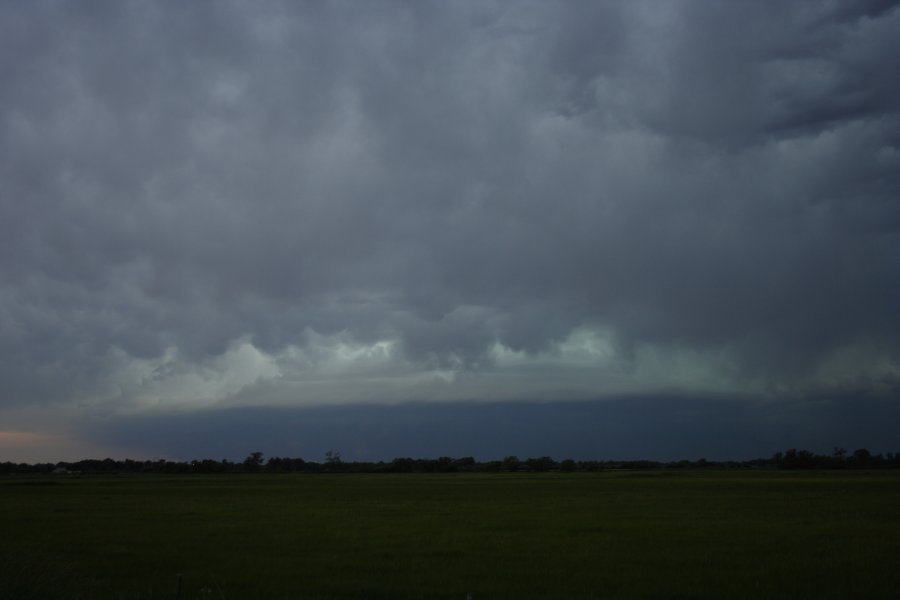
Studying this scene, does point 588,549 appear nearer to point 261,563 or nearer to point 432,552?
point 432,552

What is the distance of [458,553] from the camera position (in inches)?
957

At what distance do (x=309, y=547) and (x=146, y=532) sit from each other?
9.89m

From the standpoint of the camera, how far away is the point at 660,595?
1762 cm

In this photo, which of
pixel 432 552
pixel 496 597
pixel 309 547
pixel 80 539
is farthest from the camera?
pixel 80 539

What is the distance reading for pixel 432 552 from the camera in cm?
2467

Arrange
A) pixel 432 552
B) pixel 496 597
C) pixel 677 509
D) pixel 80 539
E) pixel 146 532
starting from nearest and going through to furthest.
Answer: pixel 496 597
pixel 432 552
pixel 80 539
pixel 146 532
pixel 677 509

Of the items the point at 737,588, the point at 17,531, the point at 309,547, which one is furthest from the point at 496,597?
the point at 17,531

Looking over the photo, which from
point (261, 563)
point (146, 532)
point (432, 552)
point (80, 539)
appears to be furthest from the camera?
point (146, 532)

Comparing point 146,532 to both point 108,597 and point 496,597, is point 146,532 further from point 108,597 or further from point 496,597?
point 496,597

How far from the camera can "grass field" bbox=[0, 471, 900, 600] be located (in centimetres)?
1809

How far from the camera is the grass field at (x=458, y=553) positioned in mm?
18094

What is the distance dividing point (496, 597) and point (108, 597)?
9.15m

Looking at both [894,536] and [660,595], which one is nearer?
[660,595]

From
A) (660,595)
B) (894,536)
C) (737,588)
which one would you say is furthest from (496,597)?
(894,536)
